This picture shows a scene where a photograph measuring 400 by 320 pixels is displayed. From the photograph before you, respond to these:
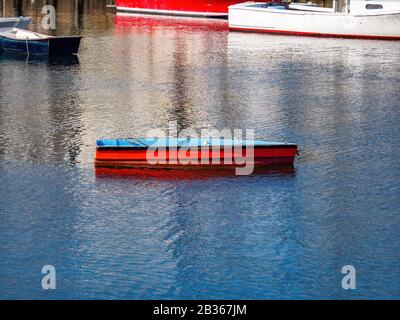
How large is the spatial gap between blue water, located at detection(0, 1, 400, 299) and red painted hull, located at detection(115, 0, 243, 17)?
34296 millimetres

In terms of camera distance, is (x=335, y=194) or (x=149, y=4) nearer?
(x=335, y=194)

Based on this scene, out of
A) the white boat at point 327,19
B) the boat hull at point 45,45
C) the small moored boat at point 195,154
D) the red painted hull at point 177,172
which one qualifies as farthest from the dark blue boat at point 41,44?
the red painted hull at point 177,172

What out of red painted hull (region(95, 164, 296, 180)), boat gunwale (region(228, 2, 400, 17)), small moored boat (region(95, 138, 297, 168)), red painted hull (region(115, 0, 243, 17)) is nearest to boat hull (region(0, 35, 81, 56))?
boat gunwale (region(228, 2, 400, 17))

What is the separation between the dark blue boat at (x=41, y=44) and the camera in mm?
80562

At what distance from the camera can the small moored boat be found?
48.3 metres

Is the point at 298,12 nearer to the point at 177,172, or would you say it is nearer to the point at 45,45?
the point at 45,45

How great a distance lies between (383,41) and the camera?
95125mm

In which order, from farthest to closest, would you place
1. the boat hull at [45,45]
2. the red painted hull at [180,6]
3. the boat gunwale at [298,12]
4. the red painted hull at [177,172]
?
the red painted hull at [180,6]
the boat gunwale at [298,12]
the boat hull at [45,45]
the red painted hull at [177,172]

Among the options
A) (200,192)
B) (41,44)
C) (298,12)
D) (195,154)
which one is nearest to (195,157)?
(195,154)

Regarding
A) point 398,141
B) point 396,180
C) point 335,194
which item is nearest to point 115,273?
point 335,194

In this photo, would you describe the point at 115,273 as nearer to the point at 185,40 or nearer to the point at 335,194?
the point at 335,194

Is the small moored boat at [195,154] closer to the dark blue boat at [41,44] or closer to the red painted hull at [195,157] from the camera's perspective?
the red painted hull at [195,157]

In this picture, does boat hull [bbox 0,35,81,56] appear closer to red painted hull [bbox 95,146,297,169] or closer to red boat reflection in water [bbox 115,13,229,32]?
red boat reflection in water [bbox 115,13,229,32]

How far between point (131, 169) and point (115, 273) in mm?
12833
